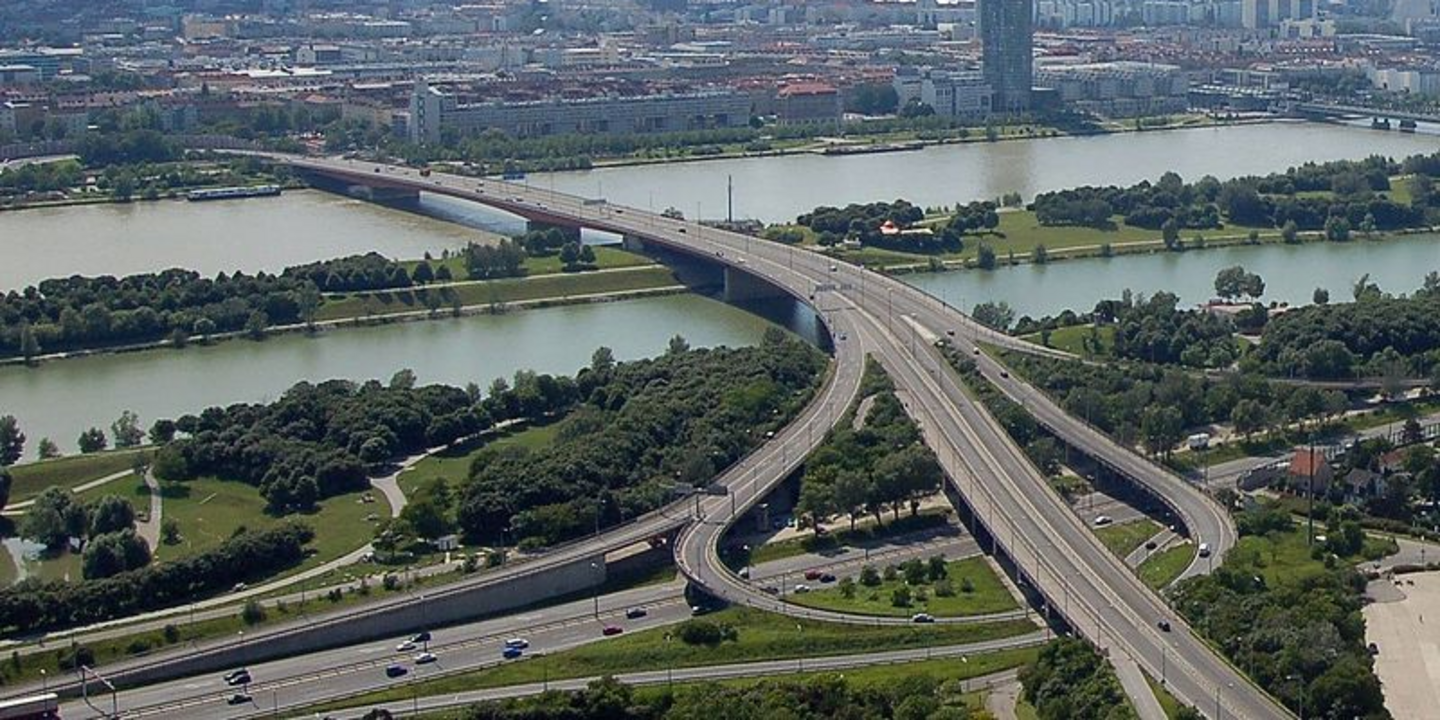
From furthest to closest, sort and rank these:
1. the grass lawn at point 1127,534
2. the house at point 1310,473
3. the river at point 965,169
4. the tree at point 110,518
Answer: the river at point 965,169 < the house at point 1310,473 < the tree at point 110,518 < the grass lawn at point 1127,534

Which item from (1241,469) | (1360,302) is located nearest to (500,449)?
(1241,469)

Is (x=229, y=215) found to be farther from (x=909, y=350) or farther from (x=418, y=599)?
(x=418, y=599)

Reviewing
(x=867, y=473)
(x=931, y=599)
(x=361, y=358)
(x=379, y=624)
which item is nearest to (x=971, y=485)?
(x=867, y=473)

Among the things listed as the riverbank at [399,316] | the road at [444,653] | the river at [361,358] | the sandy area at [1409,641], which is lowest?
the sandy area at [1409,641]

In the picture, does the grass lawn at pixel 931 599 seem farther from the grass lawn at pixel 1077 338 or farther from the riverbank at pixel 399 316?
the riverbank at pixel 399 316

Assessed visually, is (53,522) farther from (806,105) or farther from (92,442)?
(806,105)

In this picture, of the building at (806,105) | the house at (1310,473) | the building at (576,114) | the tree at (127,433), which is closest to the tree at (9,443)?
the tree at (127,433)

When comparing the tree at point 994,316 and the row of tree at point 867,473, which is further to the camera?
the tree at point 994,316
